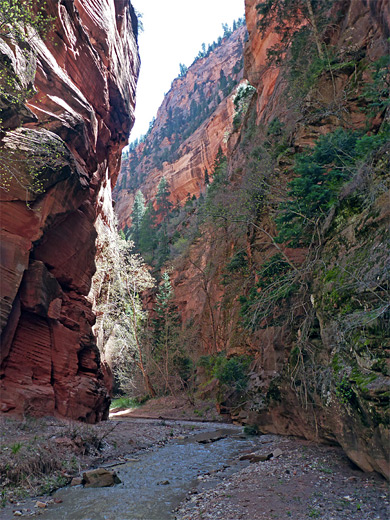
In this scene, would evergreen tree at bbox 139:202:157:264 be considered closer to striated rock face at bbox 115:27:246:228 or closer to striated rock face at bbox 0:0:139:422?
striated rock face at bbox 115:27:246:228

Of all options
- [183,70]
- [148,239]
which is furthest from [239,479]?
[183,70]

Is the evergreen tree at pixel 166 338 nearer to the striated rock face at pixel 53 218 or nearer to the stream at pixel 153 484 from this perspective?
the striated rock face at pixel 53 218

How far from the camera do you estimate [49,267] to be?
1630cm

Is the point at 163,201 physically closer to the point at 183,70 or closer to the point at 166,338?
the point at 166,338

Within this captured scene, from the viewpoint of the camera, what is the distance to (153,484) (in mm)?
8148

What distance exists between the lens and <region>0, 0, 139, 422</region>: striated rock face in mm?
13156

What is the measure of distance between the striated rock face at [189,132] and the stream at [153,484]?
53.5 metres

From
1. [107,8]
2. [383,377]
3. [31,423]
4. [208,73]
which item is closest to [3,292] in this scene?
[31,423]

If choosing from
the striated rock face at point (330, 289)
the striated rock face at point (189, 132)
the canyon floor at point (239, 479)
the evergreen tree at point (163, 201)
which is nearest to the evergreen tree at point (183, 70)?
the striated rock face at point (189, 132)

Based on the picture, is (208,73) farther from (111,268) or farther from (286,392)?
(286,392)

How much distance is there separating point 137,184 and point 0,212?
79.9 m

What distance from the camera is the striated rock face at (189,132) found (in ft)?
211

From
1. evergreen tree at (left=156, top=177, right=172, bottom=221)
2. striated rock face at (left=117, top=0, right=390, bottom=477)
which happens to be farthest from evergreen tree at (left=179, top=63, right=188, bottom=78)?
striated rock face at (left=117, top=0, right=390, bottom=477)

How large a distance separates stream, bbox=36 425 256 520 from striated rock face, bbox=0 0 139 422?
554 centimetres
